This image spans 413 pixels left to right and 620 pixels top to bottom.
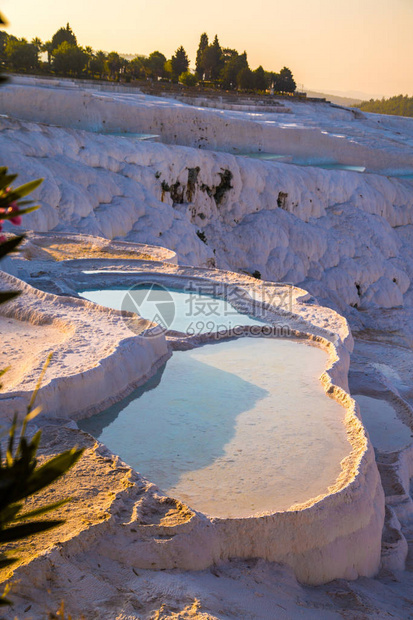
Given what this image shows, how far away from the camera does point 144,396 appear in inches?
214

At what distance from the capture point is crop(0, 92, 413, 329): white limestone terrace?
13.4 m

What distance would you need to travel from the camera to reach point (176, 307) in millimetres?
7738

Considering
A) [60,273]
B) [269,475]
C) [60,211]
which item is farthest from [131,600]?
[60,211]

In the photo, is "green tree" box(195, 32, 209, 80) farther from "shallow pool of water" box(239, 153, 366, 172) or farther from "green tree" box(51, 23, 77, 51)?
"shallow pool of water" box(239, 153, 366, 172)

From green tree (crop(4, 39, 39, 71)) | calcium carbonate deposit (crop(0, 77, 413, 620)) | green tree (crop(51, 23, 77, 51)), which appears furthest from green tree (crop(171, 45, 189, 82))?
calcium carbonate deposit (crop(0, 77, 413, 620))

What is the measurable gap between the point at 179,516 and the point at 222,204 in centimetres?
1460

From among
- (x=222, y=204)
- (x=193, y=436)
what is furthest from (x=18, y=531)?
(x=222, y=204)

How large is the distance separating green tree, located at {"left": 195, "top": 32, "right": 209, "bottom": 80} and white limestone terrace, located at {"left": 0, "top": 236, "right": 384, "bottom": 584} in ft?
120

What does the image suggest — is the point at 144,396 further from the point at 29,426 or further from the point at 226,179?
the point at 226,179

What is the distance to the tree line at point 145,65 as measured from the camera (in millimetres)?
29953

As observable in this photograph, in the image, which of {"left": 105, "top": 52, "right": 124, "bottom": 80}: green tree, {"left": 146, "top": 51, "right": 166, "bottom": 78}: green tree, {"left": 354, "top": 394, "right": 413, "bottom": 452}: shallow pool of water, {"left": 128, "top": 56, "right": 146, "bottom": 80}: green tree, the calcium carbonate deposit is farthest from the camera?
{"left": 146, "top": 51, "right": 166, "bottom": 78}: green tree

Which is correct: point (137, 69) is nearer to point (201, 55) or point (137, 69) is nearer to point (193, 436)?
point (201, 55)

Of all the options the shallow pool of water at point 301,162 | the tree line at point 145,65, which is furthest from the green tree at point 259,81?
the shallow pool of water at point 301,162

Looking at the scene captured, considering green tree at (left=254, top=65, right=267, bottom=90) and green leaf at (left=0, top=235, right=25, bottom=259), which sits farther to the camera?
green tree at (left=254, top=65, right=267, bottom=90)
